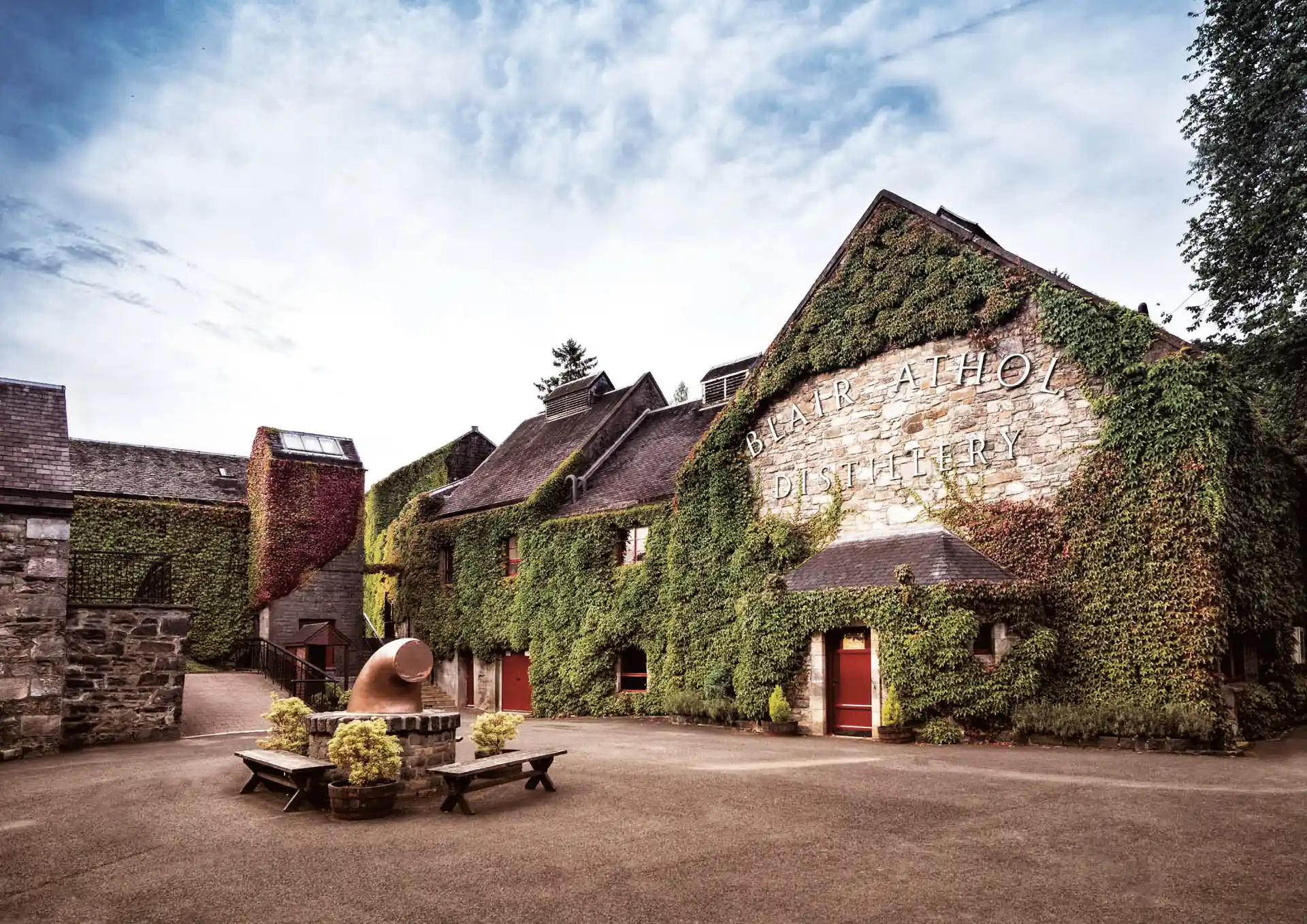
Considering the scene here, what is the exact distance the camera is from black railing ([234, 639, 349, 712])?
19797 millimetres

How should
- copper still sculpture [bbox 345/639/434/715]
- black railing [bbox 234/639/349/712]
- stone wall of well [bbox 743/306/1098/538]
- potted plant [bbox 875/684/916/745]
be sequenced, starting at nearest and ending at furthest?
copper still sculpture [bbox 345/639/434/715], potted plant [bbox 875/684/916/745], stone wall of well [bbox 743/306/1098/538], black railing [bbox 234/639/349/712]

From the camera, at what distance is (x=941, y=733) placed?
14.6 metres

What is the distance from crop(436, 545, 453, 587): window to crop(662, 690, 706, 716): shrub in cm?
1126

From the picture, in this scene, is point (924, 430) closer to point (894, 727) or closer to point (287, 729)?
point (894, 727)

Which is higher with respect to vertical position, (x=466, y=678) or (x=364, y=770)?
(x=364, y=770)

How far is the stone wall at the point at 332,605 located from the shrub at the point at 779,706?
1613 centimetres

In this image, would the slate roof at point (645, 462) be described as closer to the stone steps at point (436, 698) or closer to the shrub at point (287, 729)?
the stone steps at point (436, 698)

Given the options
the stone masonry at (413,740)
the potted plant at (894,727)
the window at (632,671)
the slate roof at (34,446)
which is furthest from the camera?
the window at (632,671)

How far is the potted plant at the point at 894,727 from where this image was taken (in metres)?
14.7

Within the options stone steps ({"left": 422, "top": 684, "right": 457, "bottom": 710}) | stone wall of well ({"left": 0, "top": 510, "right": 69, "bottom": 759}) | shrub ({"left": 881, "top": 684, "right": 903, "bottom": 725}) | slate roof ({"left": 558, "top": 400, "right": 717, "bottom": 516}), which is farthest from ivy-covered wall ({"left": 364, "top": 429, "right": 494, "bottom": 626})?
shrub ({"left": 881, "top": 684, "right": 903, "bottom": 725})

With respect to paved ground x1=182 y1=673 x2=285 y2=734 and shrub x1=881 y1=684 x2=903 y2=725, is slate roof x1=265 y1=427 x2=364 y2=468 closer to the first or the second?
paved ground x1=182 y1=673 x2=285 y2=734

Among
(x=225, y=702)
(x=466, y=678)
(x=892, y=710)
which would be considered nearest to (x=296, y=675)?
(x=225, y=702)

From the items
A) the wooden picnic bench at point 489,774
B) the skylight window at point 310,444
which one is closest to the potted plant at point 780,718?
the wooden picnic bench at point 489,774

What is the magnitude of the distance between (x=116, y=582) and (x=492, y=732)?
1503 centimetres
